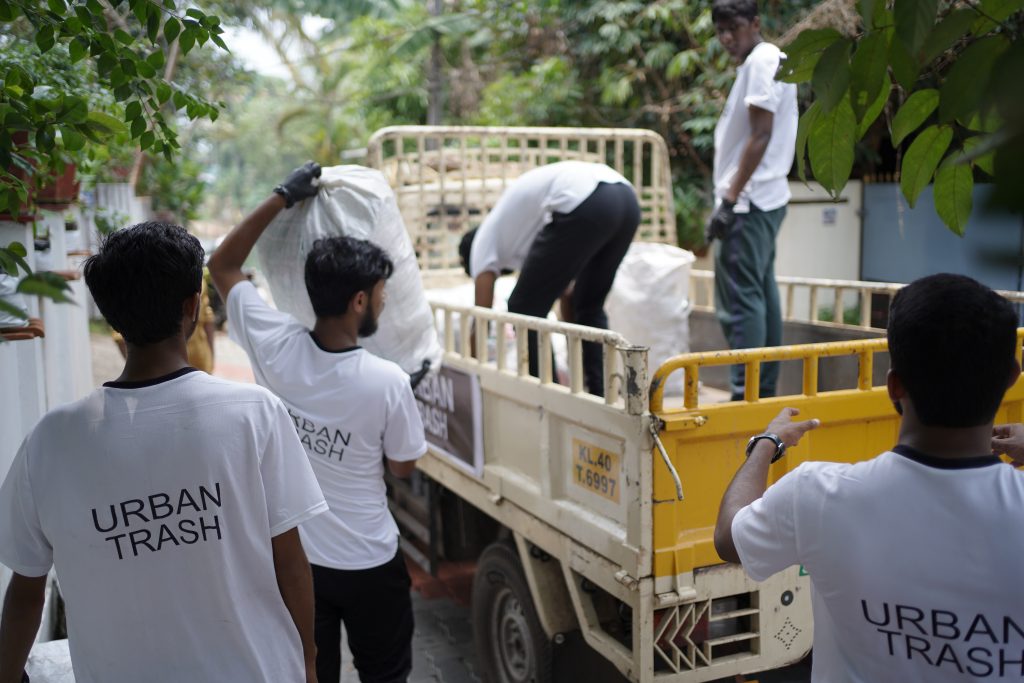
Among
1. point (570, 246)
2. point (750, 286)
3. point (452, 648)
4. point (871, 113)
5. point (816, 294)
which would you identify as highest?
point (871, 113)

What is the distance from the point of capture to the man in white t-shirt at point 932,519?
1284 mm

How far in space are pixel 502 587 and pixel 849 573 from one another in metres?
2.06

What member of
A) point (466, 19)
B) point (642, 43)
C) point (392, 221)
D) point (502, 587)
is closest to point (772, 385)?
point (502, 587)

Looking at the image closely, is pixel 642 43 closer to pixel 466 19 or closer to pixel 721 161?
pixel 466 19

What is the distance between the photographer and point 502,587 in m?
3.28

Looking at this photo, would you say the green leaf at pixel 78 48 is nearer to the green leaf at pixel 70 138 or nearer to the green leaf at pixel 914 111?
the green leaf at pixel 70 138

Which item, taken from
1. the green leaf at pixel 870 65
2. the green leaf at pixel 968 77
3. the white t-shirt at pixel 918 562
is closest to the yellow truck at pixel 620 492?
the white t-shirt at pixel 918 562

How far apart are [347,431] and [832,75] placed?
1580mm

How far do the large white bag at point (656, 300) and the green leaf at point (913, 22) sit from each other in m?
3.38

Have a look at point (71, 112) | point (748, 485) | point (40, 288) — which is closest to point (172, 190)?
point (71, 112)

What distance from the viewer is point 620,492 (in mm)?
2488

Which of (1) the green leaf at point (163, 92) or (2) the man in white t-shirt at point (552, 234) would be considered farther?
(2) the man in white t-shirt at point (552, 234)

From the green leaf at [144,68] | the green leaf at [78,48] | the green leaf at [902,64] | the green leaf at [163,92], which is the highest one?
the green leaf at [78,48]

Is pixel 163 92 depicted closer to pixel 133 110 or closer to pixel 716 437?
pixel 133 110
